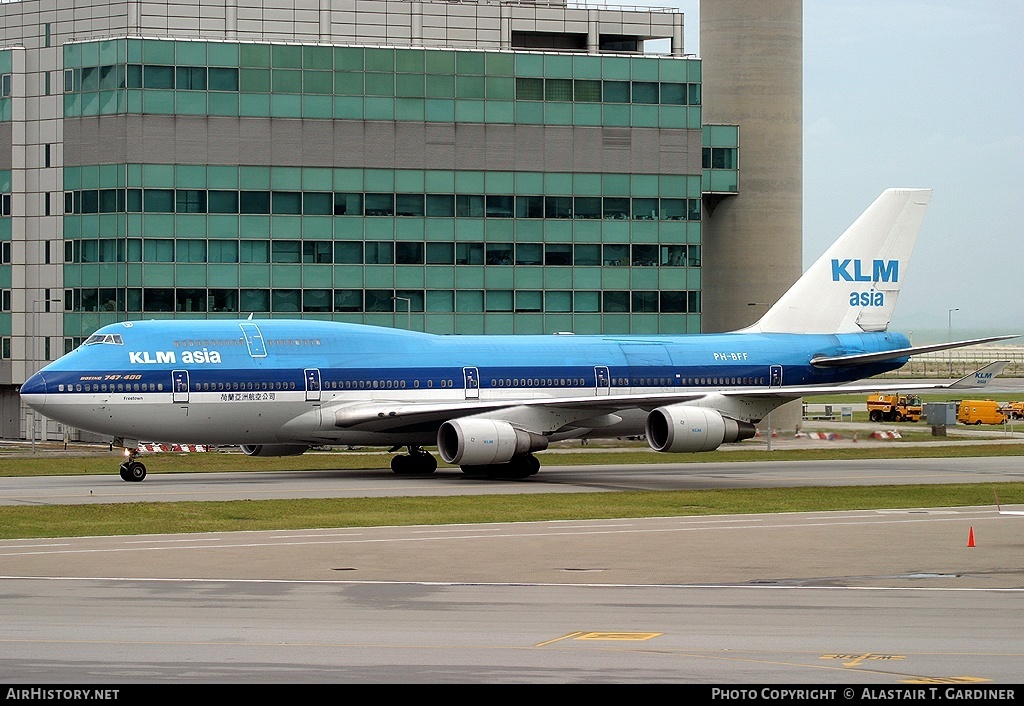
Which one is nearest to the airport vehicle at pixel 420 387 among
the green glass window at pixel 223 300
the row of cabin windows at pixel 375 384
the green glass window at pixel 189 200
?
the row of cabin windows at pixel 375 384

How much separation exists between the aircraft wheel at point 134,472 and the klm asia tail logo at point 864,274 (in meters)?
27.2

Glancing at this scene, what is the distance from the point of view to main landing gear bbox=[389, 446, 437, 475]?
4928 centimetres

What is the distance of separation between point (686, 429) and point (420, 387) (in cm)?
925

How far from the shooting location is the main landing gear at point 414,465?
1940 inches

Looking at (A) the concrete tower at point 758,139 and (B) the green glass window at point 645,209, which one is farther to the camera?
(A) the concrete tower at point 758,139

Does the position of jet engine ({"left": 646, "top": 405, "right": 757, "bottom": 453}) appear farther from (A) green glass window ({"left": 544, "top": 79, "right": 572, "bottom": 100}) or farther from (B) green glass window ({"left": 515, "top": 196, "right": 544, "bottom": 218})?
(A) green glass window ({"left": 544, "top": 79, "right": 572, "bottom": 100})

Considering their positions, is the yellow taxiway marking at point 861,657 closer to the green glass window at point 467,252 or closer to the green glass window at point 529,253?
the green glass window at point 467,252

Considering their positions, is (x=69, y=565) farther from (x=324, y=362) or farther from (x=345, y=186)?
(x=345, y=186)

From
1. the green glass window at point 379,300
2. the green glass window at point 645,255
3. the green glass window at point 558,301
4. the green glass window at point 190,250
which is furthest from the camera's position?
the green glass window at point 645,255

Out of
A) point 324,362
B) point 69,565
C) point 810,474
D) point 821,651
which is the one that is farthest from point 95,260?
point 821,651

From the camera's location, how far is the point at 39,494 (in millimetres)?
39594

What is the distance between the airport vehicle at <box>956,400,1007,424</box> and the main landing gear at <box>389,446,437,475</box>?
55.8 m

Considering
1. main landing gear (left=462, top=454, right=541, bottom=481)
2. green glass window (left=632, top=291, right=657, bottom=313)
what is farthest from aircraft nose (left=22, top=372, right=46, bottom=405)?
green glass window (left=632, top=291, right=657, bottom=313)

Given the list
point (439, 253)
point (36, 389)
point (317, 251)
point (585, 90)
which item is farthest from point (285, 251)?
point (36, 389)
